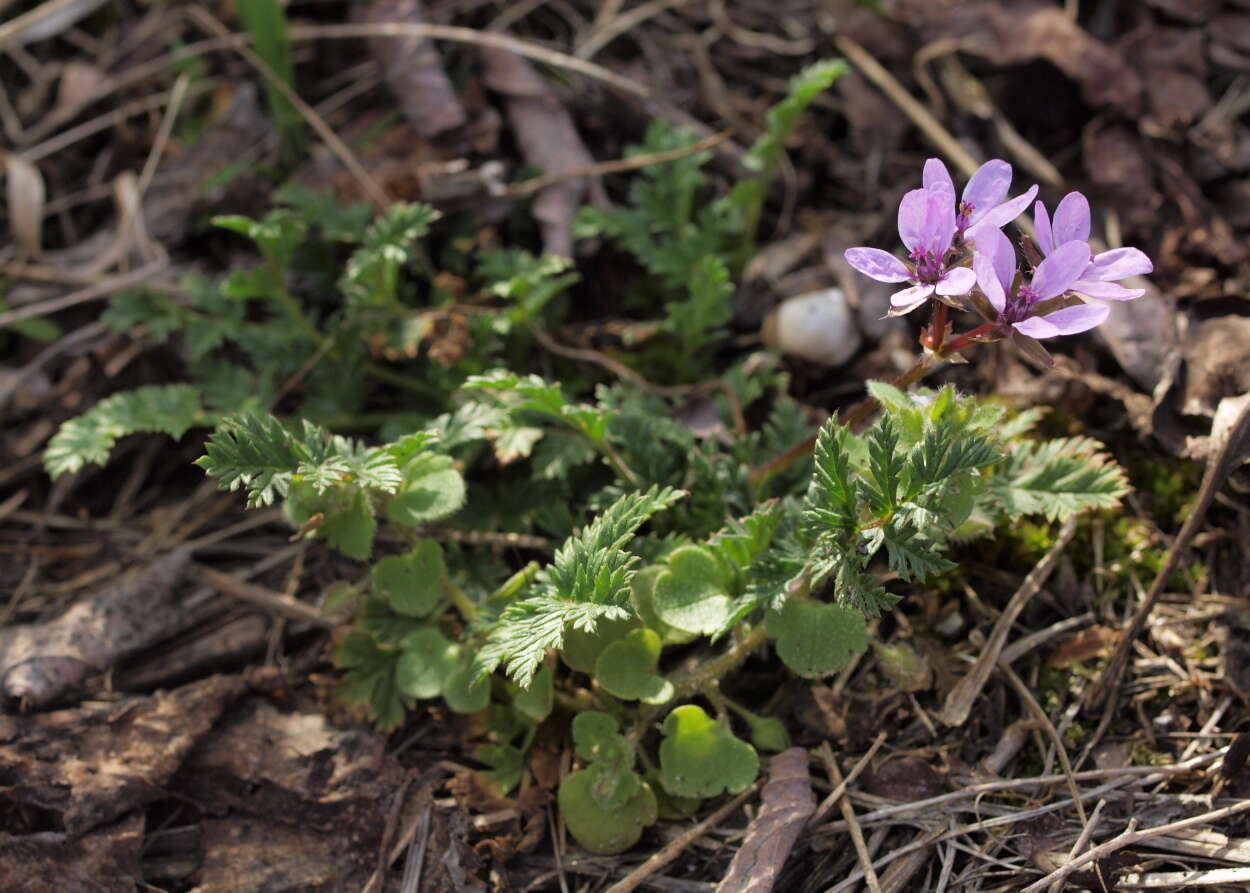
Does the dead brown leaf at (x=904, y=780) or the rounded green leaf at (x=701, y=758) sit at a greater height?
the rounded green leaf at (x=701, y=758)

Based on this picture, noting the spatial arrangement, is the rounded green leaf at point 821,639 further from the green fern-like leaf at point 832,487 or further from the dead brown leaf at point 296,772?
the dead brown leaf at point 296,772

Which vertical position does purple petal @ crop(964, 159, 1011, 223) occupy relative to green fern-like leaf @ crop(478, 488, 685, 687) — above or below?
above

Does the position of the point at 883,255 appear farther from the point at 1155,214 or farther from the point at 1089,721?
the point at 1155,214

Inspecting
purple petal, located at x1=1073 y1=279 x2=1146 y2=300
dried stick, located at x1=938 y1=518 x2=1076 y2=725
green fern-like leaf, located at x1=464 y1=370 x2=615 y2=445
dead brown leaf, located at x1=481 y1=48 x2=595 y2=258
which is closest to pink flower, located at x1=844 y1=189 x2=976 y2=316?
purple petal, located at x1=1073 y1=279 x2=1146 y2=300

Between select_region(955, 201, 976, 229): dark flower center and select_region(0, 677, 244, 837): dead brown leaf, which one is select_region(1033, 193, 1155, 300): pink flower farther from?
select_region(0, 677, 244, 837): dead brown leaf

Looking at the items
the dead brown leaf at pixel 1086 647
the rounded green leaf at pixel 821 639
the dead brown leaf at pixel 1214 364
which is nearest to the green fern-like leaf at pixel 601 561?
the rounded green leaf at pixel 821 639

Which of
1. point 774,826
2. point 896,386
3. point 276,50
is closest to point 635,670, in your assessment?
point 774,826
